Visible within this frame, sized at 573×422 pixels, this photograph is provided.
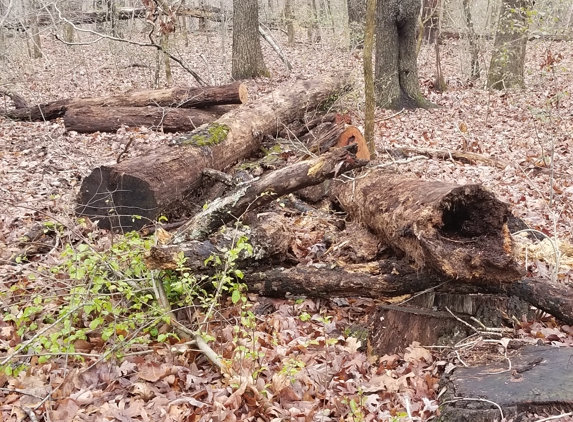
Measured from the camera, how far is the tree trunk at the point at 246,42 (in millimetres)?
15070

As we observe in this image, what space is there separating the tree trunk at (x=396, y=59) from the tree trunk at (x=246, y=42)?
180 inches

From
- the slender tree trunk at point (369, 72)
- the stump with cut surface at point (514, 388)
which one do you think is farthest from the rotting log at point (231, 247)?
the slender tree trunk at point (369, 72)

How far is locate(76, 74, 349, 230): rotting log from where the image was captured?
561 centimetres

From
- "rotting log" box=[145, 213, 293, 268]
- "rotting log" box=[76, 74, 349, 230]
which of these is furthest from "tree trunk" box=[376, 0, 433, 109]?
"rotting log" box=[145, 213, 293, 268]

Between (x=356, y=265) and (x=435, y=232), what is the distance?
3.28 ft

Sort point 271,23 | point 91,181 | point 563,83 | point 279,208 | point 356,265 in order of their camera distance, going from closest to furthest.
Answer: point 356,265
point 91,181
point 279,208
point 563,83
point 271,23

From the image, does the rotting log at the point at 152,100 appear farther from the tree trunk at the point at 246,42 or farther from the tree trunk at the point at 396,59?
the tree trunk at the point at 246,42

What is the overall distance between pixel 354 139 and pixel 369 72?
42.3 inches

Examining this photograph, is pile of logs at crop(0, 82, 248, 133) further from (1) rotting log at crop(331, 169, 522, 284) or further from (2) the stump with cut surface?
(2) the stump with cut surface

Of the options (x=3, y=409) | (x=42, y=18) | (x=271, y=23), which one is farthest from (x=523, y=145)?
(x=42, y=18)

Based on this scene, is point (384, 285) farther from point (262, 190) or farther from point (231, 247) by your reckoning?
point (262, 190)

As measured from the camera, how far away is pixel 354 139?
7.86m

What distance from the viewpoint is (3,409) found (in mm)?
3318

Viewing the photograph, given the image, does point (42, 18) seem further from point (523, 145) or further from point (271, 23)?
point (523, 145)
